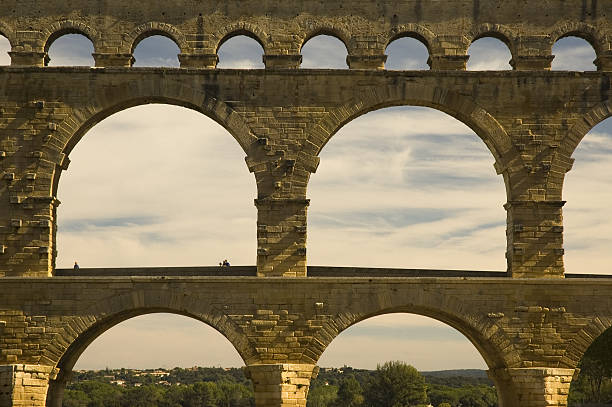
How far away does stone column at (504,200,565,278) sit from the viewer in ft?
75.3

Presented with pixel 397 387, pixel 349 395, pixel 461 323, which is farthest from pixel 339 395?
A: pixel 461 323

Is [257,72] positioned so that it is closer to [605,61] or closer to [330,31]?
[330,31]

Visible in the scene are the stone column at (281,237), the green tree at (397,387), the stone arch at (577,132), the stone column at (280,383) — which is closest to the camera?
the stone column at (280,383)

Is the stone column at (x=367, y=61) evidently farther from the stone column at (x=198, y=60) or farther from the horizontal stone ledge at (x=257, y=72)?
the stone column at (x=198, y=60)

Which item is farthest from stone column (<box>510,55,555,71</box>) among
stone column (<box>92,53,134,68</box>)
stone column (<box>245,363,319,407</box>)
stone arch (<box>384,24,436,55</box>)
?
stone column (<box>92,53,134,68</box>)

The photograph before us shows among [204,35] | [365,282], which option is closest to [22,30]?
[204,35]

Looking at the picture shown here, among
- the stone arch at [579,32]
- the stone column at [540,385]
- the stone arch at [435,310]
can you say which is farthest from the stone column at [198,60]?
the stone column at [540,385]

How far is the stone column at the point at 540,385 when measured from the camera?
22047mm

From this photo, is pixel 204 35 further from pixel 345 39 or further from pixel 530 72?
pixel 530 72

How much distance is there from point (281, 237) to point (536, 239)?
659cm

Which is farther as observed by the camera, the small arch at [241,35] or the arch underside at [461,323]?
the small arch at [241,35]

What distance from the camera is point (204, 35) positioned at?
23656 mm

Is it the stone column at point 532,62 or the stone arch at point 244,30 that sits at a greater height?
the stone arch at point 244,30

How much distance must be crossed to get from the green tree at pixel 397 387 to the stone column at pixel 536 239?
48006 mm
